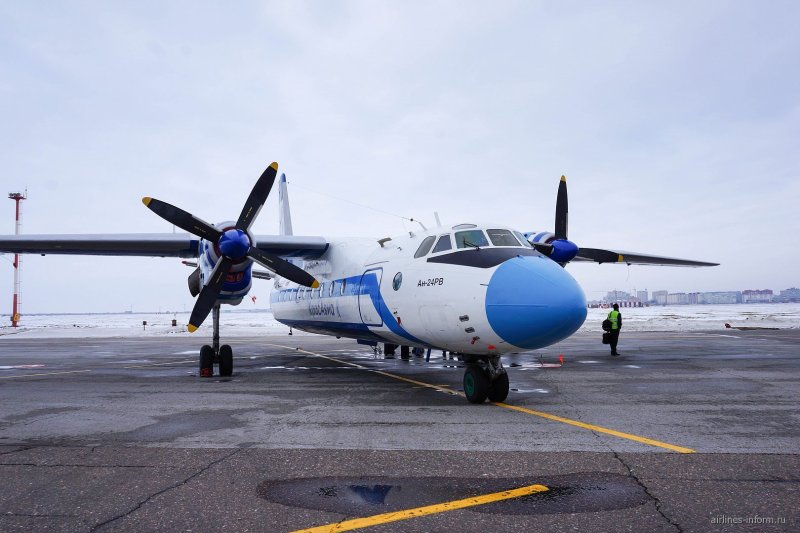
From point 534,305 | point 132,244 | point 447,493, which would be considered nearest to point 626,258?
point 534,305

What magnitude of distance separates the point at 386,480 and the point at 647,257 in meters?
20.4

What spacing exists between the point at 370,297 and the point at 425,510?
8384 mm

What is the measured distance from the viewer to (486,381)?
9094 millimetres

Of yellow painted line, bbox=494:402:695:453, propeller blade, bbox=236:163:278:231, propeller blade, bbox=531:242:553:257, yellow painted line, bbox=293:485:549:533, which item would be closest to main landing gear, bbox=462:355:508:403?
yellow painted line, bbox=494:402:695:453

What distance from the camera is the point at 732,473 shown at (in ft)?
16.2

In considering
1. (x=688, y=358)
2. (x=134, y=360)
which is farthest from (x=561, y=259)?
(x=134, y=360)

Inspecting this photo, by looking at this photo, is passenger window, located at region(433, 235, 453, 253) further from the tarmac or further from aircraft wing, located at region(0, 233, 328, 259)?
aircraft wing, located at region(0, 233, 328, 259)

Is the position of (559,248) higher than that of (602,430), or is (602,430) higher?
(559,248)

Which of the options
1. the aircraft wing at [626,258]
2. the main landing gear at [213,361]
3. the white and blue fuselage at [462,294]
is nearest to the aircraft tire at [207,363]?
the main landing gear at [213,361]

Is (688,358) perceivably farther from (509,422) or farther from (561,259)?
(509,422)

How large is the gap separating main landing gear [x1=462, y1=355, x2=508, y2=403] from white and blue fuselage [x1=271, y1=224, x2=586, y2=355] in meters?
0.44

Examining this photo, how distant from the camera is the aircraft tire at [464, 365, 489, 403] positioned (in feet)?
29.7

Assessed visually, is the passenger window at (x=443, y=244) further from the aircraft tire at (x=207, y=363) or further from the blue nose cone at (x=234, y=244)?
the aircraft tire at (x=207, y=363)

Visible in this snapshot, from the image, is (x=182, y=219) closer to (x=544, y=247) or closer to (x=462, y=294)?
(x=462, y=294)
